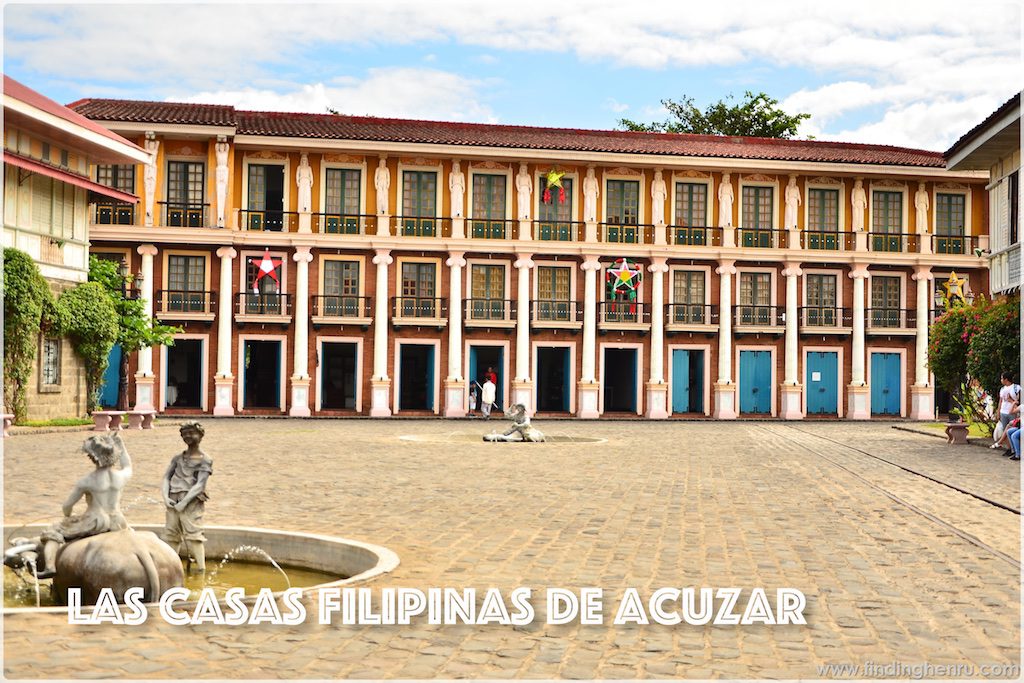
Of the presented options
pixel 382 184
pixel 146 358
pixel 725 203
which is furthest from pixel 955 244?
pixel 146 358

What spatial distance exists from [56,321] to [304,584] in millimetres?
21532

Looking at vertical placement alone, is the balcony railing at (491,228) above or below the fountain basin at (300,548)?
above

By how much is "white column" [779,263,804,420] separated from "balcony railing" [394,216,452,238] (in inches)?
502

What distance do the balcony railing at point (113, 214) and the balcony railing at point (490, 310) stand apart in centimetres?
1193

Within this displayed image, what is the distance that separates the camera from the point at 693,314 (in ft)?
141

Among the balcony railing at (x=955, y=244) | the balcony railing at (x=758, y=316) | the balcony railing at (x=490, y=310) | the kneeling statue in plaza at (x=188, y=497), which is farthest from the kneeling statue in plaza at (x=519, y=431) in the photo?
the balcony railing at (x=955, y=244)

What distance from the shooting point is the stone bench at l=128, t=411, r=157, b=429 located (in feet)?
92.7

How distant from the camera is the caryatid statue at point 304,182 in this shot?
40719mm

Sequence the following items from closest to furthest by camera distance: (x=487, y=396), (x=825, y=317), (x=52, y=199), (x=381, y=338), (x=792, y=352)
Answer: (x=52, y=199)
(x=487, y=396)
(x=381, y=338)
(x=792, y=352)
(x=825, y=317)

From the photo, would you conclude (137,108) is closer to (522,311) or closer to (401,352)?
(401,352)

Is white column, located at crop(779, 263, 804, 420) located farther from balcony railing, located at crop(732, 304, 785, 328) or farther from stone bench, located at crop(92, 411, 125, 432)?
stone bench, located at crop(92, 411, 125, 432)

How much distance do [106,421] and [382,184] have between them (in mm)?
Answer: 16938

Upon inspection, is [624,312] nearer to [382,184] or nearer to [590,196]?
Result: [590,196]

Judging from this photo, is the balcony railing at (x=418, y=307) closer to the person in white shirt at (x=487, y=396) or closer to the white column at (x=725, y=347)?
the person in white shirt at (x=487, y=396)
